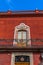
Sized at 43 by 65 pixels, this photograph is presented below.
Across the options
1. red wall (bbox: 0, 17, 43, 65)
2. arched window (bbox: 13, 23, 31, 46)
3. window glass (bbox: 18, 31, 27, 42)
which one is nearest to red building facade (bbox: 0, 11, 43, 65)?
red wall (bbox: 0, 17, 43, 65)

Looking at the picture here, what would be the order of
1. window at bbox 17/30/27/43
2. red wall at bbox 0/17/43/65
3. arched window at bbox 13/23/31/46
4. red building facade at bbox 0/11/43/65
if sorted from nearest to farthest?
red building facade at bbox 0/11/43/65, arched window at bbox 13/23/31/46, window at bbox 17/30/27/43, red wall at bbox 0/17/43/65

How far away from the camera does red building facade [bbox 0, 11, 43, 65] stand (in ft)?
86.1

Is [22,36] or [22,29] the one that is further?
[22,29]

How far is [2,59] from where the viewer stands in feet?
86.1

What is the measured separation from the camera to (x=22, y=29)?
28.5 metres

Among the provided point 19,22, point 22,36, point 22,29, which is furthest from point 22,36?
point 19,22

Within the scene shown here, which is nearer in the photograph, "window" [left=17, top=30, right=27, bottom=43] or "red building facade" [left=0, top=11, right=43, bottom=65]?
"red building facade" [left=0, top=11, right=43, bottom=65]

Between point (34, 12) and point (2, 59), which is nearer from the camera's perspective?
point (2, 59)

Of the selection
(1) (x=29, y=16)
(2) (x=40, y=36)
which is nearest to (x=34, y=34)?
(2) (x=40, y=36)

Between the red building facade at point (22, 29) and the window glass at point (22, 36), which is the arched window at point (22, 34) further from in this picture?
the red building facade at point (22, 29)

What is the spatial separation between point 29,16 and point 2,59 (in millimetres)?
6496

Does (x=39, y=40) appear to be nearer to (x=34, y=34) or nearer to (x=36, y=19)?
(x=34, y=34)

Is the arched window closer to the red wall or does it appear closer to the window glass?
the window glass

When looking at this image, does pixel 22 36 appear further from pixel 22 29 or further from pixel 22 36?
pixel 22 29
